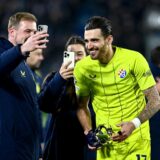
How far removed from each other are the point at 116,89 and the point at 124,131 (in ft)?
1.63

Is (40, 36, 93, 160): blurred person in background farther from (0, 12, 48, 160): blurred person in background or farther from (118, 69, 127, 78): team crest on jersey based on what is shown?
(0, 12, 48, 160): blurred person in background

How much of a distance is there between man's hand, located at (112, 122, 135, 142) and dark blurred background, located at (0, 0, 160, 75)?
5.81 metres

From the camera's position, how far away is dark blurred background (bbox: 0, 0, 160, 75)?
1113 cm

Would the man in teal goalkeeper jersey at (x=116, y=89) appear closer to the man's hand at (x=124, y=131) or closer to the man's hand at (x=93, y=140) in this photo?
the man's hand at (x=93, y=140)

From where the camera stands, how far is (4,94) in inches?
191

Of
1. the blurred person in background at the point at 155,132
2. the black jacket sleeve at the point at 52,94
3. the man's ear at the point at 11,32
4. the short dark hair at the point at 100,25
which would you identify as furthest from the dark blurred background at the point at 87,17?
the man's ear at the point at 11,32

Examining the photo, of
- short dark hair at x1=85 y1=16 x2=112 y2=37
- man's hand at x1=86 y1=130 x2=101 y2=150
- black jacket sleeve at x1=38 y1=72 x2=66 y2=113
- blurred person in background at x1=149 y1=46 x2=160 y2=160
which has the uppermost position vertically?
short dark hair at x1=85 y1=16 x2=112 y2=37

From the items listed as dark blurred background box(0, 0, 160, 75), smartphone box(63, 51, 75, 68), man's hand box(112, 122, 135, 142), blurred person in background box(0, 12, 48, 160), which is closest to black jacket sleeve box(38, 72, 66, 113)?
smartphone box(63, 51, 75, 68)

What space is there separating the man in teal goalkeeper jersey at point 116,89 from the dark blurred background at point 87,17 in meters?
5.35

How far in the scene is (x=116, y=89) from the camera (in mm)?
5477

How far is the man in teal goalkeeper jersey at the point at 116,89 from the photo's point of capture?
5367 mm

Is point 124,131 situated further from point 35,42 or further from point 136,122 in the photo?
point 35,42

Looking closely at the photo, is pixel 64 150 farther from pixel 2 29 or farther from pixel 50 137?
pixel 2 29

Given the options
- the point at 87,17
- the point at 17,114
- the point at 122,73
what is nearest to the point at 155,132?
the point at 122,73
